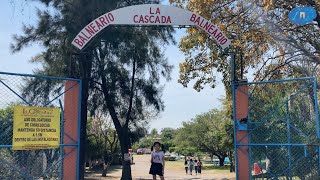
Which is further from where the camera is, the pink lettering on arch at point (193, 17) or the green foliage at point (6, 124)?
the pink lettering on arch at point (193, 17)

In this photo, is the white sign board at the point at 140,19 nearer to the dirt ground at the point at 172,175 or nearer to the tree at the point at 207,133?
the dirt ground at the point at 172,175

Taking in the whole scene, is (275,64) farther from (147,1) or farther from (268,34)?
(147,1)

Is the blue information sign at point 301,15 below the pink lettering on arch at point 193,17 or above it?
below

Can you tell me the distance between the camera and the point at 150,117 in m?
26.2

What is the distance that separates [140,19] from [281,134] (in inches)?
259

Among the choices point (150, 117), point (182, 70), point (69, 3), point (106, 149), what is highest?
point (69, 3)

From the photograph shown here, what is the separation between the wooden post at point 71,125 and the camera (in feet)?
34.2

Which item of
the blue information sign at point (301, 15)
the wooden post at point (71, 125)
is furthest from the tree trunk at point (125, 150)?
the blue information sign at point (301, 15)

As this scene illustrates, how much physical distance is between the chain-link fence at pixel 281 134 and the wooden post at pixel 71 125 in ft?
13.6

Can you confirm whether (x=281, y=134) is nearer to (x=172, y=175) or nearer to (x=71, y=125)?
(x=71, y=125)

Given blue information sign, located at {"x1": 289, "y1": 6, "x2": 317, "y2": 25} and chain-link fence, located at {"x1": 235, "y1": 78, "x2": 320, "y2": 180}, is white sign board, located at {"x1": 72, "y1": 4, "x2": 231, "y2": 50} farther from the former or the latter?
chain-link fence, located at {"x1": 235, "y1": 78, "x2": 320, "y2": 180}

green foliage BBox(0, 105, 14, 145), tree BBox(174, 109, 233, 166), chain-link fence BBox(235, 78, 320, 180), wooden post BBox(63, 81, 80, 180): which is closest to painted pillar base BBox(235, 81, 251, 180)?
chain-link fence BBox(235, 78, 320, 180)

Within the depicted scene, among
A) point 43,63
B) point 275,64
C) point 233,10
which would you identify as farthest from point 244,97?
point 43,63

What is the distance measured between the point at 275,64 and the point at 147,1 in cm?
870
